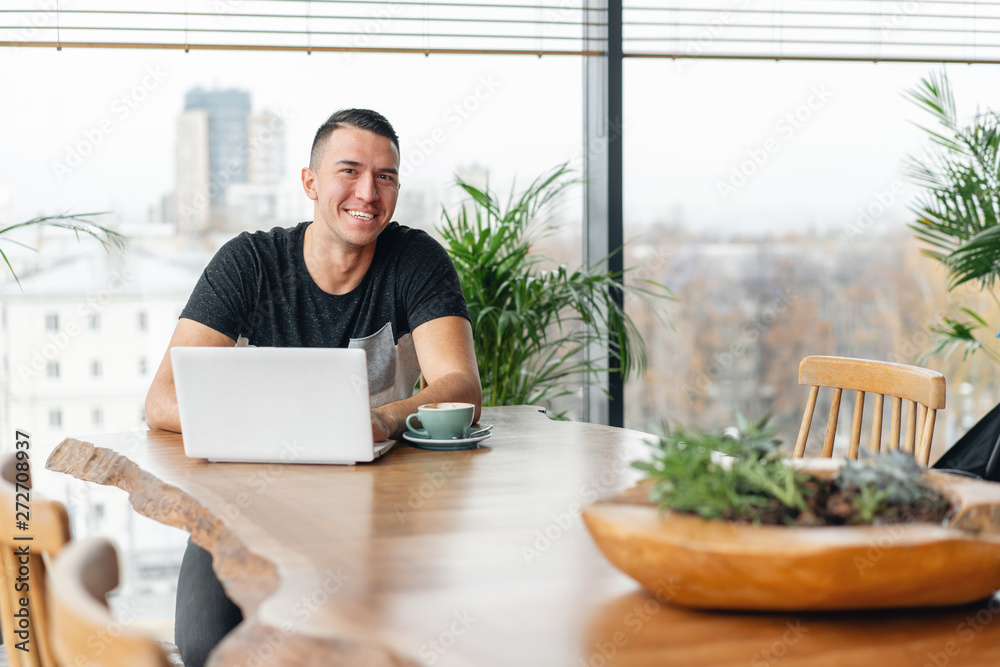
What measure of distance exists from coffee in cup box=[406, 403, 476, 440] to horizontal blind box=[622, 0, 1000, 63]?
7.28ft

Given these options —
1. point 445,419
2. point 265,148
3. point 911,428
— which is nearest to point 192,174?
point 265,148

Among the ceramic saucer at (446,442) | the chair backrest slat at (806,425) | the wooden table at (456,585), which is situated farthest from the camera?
the chair backrest slat at (806,425)

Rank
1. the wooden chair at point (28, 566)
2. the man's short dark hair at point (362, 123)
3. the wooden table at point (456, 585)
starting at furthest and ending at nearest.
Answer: the man's short dark hair at point (362, 123), the wooden chair at point (28, 566), the wooden table at point (456, 585)

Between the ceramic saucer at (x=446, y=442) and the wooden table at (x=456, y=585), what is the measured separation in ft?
0.48

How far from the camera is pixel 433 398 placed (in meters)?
1.74

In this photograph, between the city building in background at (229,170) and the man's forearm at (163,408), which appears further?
the city building in background at (229,170)

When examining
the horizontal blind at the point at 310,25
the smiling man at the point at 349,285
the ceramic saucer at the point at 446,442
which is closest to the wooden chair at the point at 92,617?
the ceramic saucer at the point at 446,442

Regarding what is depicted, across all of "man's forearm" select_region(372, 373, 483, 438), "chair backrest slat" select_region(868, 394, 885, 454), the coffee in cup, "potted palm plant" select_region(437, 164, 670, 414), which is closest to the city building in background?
"potted palm plant" select_region(437, 164, 670, 414)

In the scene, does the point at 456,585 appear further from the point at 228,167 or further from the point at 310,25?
the point at 310,25

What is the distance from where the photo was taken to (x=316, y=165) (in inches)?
84.4

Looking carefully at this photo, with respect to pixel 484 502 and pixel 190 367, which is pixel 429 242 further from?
pixel 484 502

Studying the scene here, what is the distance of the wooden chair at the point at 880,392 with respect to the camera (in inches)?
65.3

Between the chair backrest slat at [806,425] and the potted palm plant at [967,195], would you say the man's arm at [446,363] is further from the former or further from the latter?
the potted palm plant at [967,195]

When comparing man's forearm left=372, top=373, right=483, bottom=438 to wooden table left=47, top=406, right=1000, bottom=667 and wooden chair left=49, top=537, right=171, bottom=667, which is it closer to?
wooden table left=47, top=406, right=1000, bottom=667
